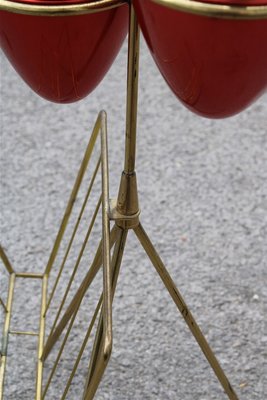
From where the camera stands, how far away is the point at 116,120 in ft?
5.36

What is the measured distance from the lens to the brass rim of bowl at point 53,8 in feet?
1.88

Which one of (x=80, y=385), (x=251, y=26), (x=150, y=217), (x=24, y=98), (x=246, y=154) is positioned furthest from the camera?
(x=24, y=98)

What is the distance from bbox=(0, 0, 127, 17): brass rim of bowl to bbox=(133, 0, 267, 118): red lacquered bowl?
0.13 ft

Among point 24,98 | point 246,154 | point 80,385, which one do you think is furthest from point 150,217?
point 24,98

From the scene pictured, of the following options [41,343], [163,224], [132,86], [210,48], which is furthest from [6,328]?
[210,48]

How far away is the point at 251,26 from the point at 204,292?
76cm

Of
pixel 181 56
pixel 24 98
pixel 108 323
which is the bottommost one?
pixel 24 98

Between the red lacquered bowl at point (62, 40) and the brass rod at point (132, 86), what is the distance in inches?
0.8

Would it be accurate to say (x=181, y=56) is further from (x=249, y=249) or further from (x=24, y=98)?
(x=24, y=98)

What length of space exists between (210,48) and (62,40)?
5.6 inches

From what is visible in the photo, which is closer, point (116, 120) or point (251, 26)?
point (251, 26)

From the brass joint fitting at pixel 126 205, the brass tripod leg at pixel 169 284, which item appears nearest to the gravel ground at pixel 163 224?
the brass tripod leg at pixel 169 284

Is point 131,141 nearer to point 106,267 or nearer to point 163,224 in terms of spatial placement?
point 106,267

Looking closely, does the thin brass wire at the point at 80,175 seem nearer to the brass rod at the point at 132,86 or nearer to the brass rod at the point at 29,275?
the brass rod at the point at 29,275
